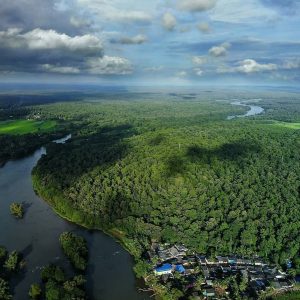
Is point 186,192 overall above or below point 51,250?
above

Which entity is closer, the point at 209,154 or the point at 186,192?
the point at 186,192

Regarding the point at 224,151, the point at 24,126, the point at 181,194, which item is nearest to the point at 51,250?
the point at 181,194

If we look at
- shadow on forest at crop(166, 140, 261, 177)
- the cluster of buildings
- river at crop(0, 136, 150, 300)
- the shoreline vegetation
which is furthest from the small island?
shadow on forest at crop(166, 140, 261, 177)

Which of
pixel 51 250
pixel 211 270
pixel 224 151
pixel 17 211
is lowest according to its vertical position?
pixel 211 270

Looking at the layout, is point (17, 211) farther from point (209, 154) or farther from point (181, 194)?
point (209, 154)

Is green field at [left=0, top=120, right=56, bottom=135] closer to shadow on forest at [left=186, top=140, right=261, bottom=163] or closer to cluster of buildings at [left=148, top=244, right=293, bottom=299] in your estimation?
shadow on forest at [left=186, top=140, right=261, bottom=163]

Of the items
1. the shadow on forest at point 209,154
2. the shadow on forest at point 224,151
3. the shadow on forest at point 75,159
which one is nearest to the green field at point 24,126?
the shadow on forest at point 75,159

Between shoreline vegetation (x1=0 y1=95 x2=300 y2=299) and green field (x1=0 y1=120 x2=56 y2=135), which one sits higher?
green field (x1=0 y1=120 x2=56 y2=135)
